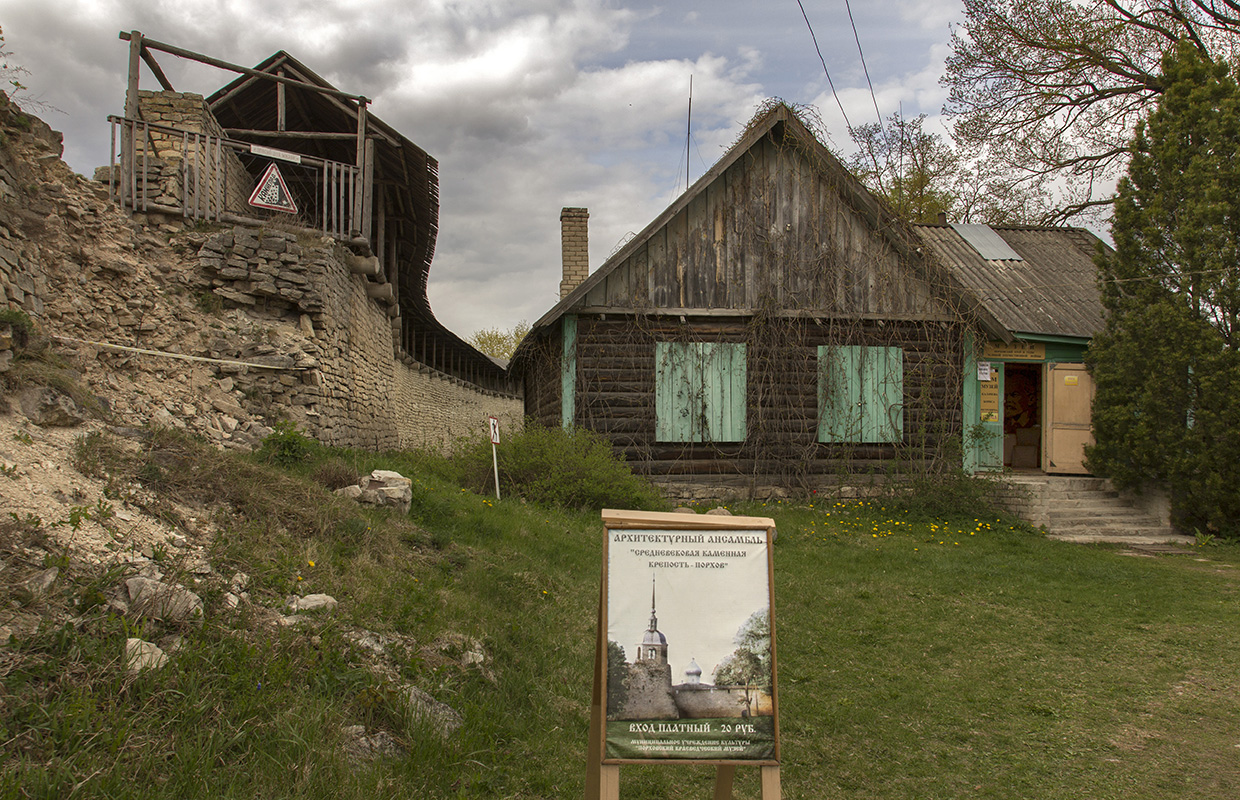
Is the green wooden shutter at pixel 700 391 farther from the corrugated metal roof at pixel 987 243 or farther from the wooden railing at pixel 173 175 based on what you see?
the corrugated metal roof at pixel 987 243

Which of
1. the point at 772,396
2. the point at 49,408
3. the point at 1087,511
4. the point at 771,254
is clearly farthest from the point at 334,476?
the point at 1087,511

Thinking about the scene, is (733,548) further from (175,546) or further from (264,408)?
(264,408)

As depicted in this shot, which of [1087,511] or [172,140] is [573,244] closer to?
[172,140]

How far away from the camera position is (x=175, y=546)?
404 cm

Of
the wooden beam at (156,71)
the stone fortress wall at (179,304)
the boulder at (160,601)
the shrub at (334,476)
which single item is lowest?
the boulder at (160,601)

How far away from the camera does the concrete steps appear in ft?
35.6

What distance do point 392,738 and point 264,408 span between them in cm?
696

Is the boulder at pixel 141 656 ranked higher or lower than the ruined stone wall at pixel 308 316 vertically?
lower

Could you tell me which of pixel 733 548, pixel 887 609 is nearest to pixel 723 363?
pixel 887 609

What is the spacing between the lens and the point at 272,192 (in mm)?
10555

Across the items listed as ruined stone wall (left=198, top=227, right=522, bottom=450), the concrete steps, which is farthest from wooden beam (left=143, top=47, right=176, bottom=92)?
the concrete steps

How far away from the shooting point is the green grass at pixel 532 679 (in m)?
2.72

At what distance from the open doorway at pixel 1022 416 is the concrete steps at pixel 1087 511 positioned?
316cm

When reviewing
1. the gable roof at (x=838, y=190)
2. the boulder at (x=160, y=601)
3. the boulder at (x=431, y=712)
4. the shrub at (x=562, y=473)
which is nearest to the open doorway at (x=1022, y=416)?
the gable roof at (x=838, y=190)
